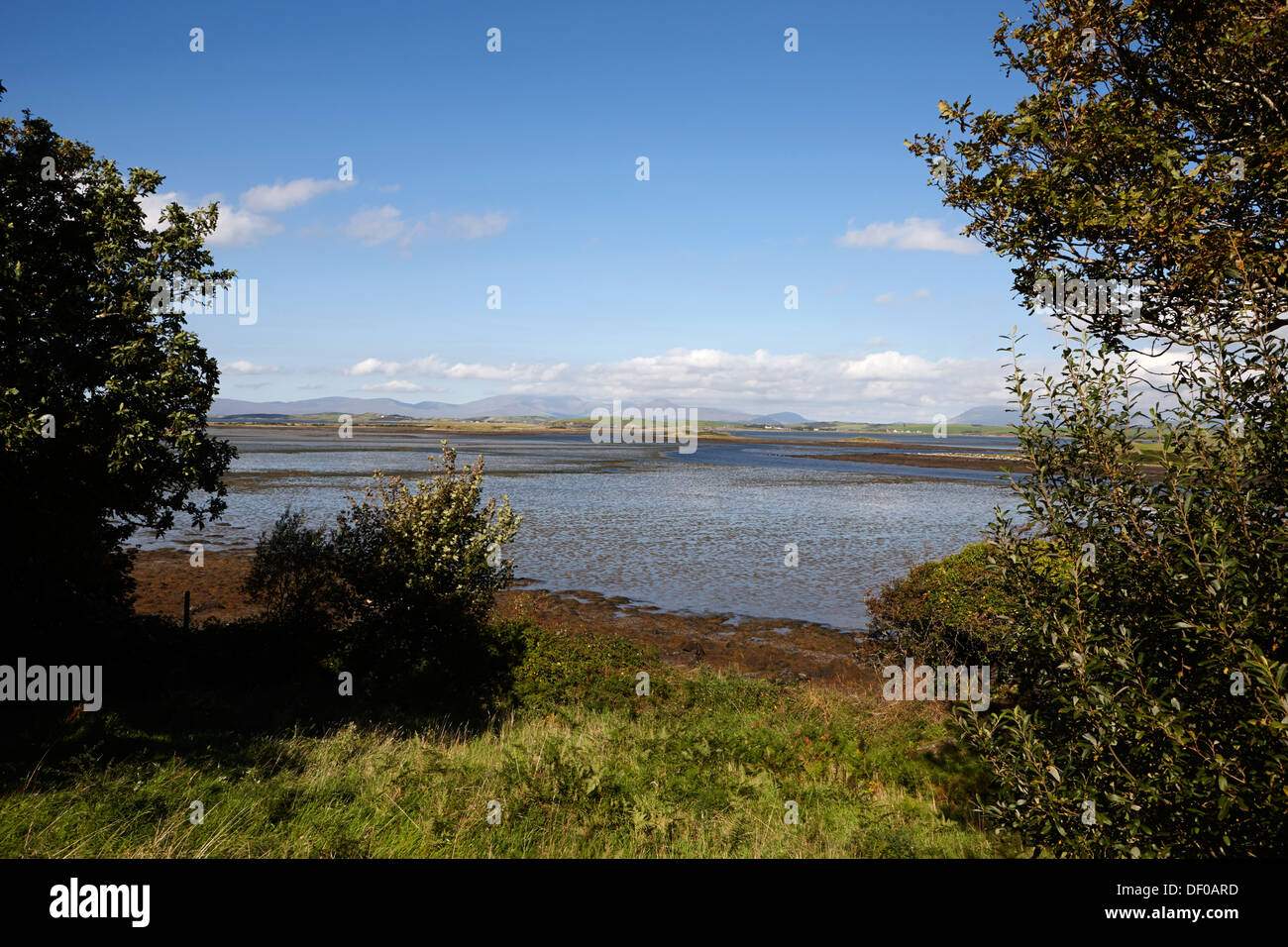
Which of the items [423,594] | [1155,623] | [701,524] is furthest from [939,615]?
[701,524]

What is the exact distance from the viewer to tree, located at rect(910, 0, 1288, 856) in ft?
15.8

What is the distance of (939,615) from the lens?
21031 mm

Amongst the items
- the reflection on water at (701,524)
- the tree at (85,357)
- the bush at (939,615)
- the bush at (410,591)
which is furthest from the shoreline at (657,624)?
the tree at (85,357)

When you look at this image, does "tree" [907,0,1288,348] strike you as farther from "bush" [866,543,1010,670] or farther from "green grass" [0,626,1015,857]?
"bush" [866,543,1010,670]

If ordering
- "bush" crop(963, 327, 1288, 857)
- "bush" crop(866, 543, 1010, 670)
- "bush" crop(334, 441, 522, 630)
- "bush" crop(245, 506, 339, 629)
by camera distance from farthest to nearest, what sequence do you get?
"bush" crop(245, 506, 339, 629), "bush" crop(334, 441, 522, 630), "bush" crop(866, 543, 1010, 670), "bush" crop(963, 327, 1288, 857)

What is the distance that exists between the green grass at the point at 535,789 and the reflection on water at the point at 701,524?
12.8m

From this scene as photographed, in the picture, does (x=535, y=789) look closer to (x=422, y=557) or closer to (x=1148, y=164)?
(x=422, y=557)

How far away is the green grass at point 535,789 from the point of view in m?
9.30

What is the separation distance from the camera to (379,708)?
18641mm

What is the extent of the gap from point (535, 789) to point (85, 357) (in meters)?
12.0

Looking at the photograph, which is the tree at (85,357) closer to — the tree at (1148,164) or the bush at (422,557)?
the bush at (422,557)

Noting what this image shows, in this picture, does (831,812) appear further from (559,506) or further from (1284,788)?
(559,506)

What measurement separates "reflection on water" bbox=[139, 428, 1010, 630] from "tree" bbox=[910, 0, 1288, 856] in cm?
2376

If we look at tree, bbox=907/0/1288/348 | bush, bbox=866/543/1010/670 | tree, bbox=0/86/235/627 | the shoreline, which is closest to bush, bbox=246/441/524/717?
the shoreline
